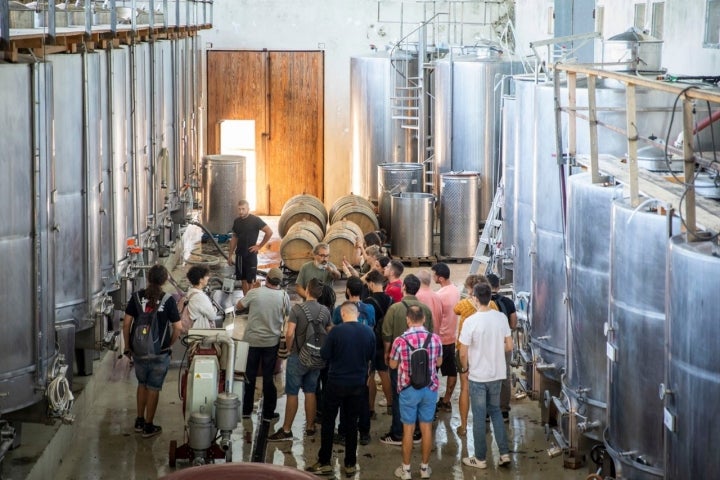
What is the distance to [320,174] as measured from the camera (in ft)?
81.7

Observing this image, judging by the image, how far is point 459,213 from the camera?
62.6ft

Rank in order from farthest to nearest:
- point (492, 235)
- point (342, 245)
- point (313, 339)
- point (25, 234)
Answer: point (342, 245) → point (492, 235) → point (313, 339) → point (25, 234)

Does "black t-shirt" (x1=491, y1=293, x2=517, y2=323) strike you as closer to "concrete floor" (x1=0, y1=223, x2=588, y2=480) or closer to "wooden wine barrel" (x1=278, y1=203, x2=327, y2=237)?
"concrete floor" (x1=0, y1=223, x2=588, y2=480)

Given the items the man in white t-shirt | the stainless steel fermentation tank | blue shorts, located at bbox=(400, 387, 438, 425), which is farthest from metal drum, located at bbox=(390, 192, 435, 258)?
blue shorts, located at bbox=(400, 387, 438, 425)

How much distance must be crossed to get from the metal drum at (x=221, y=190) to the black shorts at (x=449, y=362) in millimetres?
10251

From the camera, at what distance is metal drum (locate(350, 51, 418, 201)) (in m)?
22.0

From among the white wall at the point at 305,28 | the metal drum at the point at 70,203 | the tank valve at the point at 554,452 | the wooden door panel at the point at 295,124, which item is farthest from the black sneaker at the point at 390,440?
the white wall at the point at 305,28

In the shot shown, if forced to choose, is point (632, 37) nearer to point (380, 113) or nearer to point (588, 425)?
point (588, 425)

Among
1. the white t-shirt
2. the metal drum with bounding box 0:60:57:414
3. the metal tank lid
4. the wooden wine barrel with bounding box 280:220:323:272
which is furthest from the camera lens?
the wooden wine barrel with bounding box 280:220:323:272

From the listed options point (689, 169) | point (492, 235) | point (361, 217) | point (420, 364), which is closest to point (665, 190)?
point (689, 169)

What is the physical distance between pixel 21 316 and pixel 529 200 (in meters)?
6.08

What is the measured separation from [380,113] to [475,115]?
9.38 feet

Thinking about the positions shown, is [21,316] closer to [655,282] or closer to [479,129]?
[655,282]

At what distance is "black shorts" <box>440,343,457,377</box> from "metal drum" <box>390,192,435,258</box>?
745 cm
